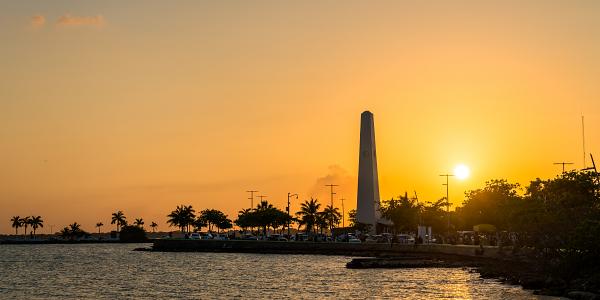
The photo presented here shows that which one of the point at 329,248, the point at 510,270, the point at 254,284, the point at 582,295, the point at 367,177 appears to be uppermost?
the point at 367,177

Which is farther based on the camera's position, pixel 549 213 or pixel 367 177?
pixel 367 177

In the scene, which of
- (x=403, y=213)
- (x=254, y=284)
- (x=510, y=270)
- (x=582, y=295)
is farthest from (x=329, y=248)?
(x=582, y=295)

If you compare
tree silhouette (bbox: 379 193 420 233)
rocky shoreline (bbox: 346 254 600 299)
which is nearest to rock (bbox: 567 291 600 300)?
rocky shoreline (bbox: 346 254 600 299)

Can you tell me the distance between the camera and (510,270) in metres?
87.7

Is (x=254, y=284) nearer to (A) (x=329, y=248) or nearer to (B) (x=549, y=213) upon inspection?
(B) (x=549, y=213)

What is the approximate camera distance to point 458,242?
132 metres

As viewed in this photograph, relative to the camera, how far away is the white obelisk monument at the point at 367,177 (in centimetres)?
17862

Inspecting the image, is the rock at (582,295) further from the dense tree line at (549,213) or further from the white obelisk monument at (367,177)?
the white obelisk monument at (367,177)

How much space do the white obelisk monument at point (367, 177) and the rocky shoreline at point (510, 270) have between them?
59.3 meters

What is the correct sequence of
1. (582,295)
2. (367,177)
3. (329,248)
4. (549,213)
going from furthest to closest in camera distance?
(367,177)
(329,248)
(549,213)
(582,295)

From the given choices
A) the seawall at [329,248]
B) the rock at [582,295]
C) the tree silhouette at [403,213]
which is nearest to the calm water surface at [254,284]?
the rock at [582,295]

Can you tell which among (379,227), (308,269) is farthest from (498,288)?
(379,227)

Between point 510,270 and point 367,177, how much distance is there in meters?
96.2

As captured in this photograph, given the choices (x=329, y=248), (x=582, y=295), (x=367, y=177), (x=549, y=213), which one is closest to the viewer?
(x=582, y=295)
